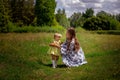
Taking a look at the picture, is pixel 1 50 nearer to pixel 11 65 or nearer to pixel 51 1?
pixel 11 65

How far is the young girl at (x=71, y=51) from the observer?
14.5 m

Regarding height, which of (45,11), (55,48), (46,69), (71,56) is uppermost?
(45,11)

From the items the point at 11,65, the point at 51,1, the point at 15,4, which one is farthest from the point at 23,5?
the point at 11,65

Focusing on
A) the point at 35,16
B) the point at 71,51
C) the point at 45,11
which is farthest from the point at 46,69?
the point at 35,16

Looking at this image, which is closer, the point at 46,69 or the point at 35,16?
the point at 46,69

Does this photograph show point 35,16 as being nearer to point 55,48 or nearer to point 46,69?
point 55,48

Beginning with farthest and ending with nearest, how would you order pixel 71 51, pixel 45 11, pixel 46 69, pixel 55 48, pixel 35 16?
1. pixel 35 16
2. pixel 45 11
3. pixel 55 48
4. pixel 71 51
5. pixel 46 69

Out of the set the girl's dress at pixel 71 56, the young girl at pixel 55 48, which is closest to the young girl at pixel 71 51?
the girl's dress at pixel 71 56

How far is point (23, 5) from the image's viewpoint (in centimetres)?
5878

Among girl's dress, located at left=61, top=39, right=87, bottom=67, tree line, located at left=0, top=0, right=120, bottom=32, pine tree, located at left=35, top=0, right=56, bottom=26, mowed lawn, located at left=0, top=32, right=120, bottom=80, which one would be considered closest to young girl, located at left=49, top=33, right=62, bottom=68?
girl's dress, located at left=61, top=39, right=87, bottom=67

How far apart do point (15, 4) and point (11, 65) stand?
43.2 metres

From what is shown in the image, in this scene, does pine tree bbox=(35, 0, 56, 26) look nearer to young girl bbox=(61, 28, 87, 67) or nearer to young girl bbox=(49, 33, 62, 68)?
young girl bbox=(49, 33, 62, 68)

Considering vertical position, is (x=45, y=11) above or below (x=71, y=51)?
above

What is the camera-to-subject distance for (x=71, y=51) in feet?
48.3
